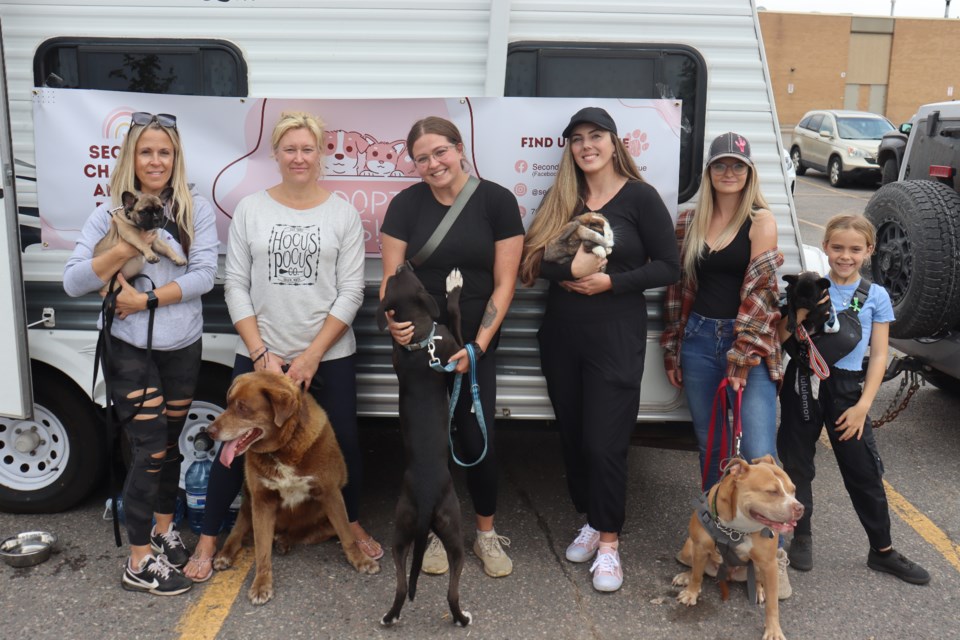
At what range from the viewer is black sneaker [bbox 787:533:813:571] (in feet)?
11.9

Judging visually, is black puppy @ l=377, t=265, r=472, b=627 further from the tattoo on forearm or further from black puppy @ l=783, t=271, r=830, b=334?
black puppy @ l=783, t=271, r=830, b=334

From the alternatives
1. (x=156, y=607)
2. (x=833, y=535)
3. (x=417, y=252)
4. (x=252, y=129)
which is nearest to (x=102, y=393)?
(x=156, y=607)

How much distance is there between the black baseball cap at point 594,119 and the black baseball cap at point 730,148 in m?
0.42

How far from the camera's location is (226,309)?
377 centimetres

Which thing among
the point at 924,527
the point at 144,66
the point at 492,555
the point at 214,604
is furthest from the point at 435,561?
the point at 144,66

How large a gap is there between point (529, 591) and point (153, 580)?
1.58 m

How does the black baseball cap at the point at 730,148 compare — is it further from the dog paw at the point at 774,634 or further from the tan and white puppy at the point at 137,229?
the tan and white puppy at the point at 137,229

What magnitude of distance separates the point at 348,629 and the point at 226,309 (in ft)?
5.02

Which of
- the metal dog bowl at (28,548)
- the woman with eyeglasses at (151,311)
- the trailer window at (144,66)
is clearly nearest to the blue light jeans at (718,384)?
the woman with eyeglasses at (151,311)

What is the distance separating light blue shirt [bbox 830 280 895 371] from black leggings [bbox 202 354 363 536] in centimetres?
210

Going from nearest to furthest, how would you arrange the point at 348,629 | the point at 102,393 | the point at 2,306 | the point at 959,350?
the point at 348,629 → the point at 2,306 → the point at 102,393 → the point at 959,350

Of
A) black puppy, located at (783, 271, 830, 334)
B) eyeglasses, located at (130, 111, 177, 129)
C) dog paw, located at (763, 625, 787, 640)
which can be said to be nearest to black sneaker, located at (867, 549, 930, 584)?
dog paw, located at (763, 625, 787, 640)

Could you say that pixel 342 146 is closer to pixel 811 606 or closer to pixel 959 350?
pixel 811 606

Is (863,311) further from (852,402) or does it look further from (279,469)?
(279,469)
